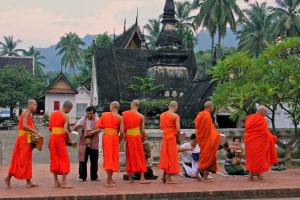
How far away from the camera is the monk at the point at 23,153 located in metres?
10.6

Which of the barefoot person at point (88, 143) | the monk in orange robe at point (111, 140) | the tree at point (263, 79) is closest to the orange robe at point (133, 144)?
the monk in orange robe at point (111, 140)

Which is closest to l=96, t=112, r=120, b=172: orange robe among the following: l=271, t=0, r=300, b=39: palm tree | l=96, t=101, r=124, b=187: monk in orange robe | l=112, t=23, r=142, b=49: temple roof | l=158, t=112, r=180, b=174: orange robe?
l=96, t=101, r=124, b=187: monk in orange robe

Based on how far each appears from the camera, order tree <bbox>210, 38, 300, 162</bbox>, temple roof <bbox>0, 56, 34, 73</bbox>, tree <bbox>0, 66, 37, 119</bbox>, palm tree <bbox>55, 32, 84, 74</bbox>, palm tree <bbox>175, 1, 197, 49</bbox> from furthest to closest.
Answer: palm tree <bbox>55, 32, 84, 74</bbox> < temple roof <bbox>0, 56, 34, 73</bbox> < palm tree <bbox>175, 1, 197, 49</bbox> < tree <bbox>0, 66, 37, 119</bbox> < tree <bbox>210, 38, 300, 162</bbox>

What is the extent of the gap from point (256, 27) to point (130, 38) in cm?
2638

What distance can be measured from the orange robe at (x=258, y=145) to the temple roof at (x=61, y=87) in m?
41.7

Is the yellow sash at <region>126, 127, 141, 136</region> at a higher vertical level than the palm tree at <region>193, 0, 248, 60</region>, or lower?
lower

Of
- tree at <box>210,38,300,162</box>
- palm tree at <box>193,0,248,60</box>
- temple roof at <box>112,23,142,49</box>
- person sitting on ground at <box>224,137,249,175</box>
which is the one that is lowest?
person sitting on ground at <box>224,137,249,175</box>

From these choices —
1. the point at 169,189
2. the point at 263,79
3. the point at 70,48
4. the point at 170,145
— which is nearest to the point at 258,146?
the point at 170,145

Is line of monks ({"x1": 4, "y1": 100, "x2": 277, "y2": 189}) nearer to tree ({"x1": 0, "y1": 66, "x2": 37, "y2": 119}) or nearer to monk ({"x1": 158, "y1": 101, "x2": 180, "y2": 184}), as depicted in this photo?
monk ({"x1": 158, "y1": 101, "x2": 180, "y2": 184})

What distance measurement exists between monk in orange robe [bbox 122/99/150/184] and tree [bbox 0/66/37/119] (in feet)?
123

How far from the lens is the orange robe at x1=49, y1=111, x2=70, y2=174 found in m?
10.6

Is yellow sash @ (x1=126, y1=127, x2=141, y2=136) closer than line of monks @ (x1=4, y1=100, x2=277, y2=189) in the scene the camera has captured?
No

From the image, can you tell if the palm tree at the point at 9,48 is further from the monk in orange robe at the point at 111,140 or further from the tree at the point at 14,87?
the monk in orange robe at the point at 111,140

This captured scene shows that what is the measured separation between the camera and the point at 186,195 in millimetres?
9992
